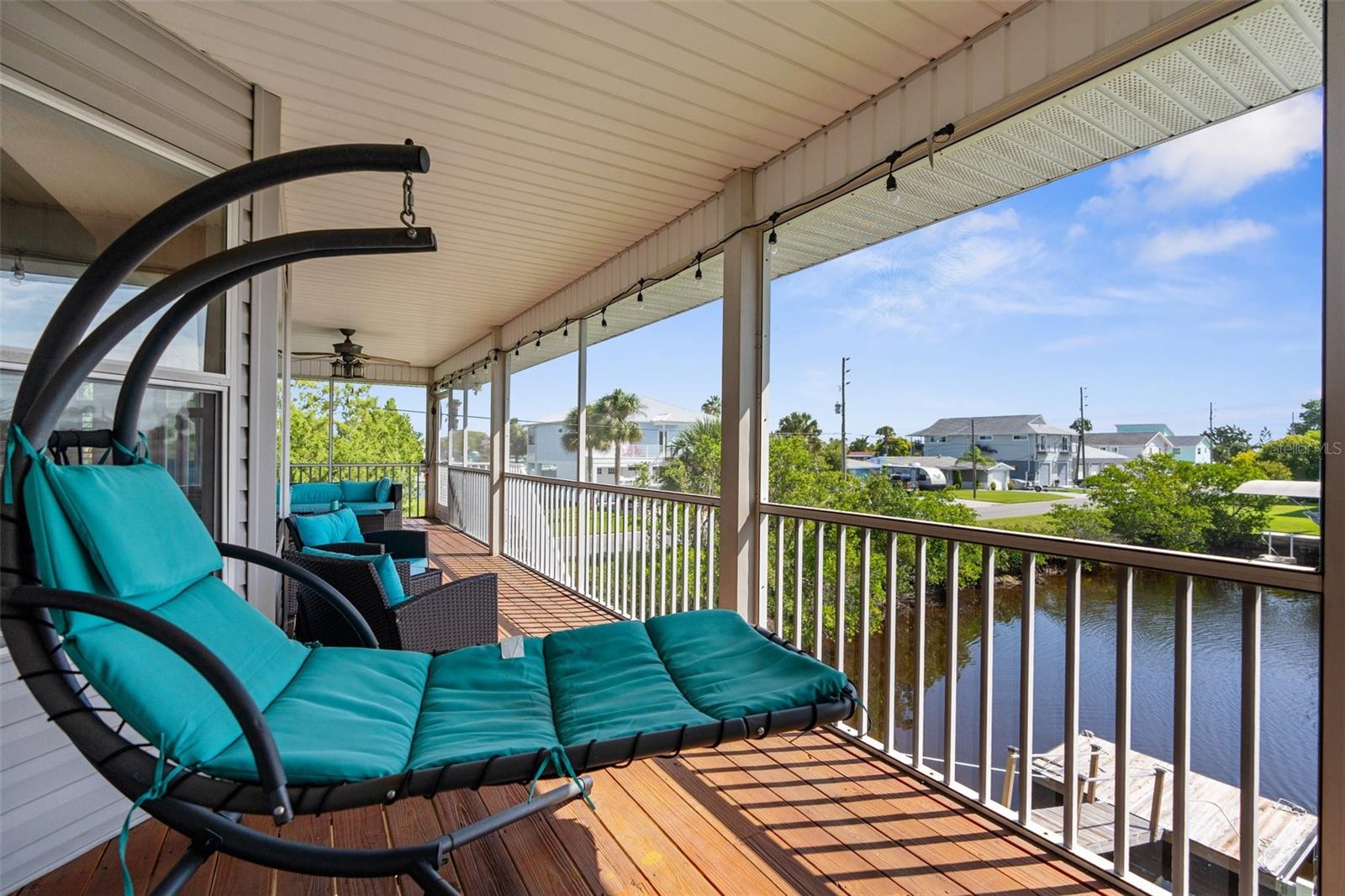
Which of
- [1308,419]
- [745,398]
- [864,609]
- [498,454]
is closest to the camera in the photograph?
[1308,419]

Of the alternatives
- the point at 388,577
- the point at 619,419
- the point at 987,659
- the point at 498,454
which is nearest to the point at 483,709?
the point at 388,577

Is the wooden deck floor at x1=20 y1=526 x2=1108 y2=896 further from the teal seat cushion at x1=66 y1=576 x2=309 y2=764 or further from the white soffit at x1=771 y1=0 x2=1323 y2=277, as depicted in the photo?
the white soffit at x1=771 y1=0 x2=1323 y2=277

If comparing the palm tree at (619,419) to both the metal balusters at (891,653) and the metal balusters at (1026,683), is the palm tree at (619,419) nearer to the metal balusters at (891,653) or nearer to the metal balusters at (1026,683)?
the metal balusters at (891,653)

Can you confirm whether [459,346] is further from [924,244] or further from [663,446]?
[924,244]

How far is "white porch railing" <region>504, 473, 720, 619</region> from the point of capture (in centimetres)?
424

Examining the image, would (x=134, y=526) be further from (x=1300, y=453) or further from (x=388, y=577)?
(x=1300, y=453)

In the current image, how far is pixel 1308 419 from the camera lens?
63.1 inches

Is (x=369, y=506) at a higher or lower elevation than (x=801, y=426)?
lower

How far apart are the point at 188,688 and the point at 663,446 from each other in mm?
3532

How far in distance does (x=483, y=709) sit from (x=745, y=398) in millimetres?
2083

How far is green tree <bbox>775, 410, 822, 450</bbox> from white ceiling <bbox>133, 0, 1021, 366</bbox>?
50.2 inches

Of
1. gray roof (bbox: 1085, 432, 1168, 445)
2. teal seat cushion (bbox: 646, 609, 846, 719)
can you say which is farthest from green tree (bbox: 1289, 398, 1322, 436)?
teal seat cushion (bbox: 646, 609, 846, 719)

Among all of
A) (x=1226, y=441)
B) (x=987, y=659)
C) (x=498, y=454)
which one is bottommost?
(x=987, y=659)

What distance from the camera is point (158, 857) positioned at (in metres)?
1.89
